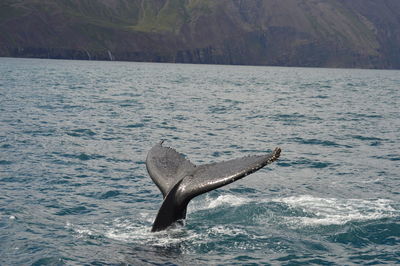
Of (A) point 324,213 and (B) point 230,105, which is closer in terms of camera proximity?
(A) point 324,213

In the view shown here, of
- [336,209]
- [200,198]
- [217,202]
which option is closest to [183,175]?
[217,202]

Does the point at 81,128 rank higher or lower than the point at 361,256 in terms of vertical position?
lower

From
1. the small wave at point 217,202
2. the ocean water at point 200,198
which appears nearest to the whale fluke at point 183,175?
the ocean water at point 200,198

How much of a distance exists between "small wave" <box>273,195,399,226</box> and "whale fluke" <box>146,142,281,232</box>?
13.1 ft

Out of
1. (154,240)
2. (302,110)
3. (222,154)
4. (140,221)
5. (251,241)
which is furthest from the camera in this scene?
(302,110)

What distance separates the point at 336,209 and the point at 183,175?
614 cm

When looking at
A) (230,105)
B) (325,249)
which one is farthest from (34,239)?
(230,105)

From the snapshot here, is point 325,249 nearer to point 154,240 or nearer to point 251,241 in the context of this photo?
point 251,241

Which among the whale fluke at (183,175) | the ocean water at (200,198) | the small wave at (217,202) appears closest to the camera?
the whale fluke at (183,175)

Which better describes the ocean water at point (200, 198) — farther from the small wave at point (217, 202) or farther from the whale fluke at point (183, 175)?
the whale fluke at point (183, 175)

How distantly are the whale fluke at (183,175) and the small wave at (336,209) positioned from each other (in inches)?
157

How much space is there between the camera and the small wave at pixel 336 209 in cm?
1406

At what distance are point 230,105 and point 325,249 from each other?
41.2 metres

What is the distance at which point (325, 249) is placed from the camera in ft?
39.4
